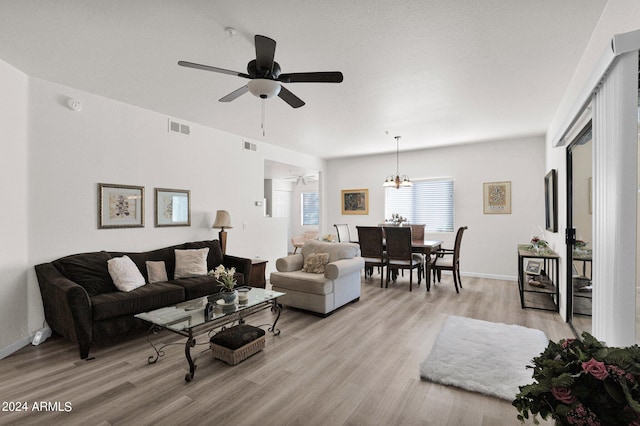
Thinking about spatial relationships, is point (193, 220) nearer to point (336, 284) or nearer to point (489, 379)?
point (336, 284)

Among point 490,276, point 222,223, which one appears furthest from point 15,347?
point 490,276

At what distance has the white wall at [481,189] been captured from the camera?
19.0 ft

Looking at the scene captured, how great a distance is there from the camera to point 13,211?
3016 mm

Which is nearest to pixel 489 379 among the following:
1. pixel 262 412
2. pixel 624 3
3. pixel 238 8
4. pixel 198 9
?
pixel 262 412

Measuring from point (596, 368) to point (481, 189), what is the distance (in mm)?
5893

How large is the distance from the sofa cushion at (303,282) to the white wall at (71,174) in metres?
1.61

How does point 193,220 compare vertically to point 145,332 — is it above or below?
above

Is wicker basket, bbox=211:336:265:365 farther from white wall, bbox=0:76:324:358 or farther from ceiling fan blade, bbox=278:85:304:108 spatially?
ceiling fan blade, bbox=278:85:304:108

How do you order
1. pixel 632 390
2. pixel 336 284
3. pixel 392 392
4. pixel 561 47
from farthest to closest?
pixel 336 284 → pixel 561 47 → pixel 392 392 → pixel 632 390

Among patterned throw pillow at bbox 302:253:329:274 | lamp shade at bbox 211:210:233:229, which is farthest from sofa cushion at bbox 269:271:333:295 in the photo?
lamp shade at bbox 211:210:233:229

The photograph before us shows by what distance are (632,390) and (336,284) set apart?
10.7 ft

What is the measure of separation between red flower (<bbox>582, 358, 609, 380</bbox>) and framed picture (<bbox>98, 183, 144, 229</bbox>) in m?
4.54

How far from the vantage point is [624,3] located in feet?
5.94

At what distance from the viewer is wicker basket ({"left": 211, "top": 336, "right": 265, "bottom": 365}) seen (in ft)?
8.84
